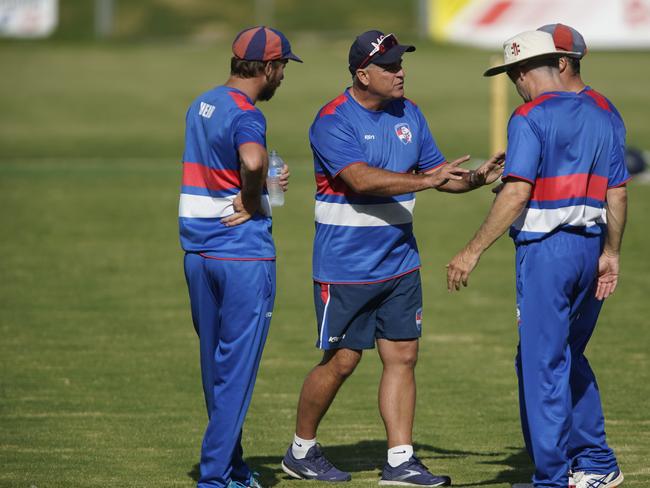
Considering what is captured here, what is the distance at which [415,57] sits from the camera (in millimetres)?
36000

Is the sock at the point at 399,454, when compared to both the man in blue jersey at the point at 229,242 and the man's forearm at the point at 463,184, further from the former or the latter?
the man's forearm at the point at 463,184

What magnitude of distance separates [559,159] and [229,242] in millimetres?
1717

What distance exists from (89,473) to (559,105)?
328cm

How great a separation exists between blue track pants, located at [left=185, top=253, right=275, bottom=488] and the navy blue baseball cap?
1.32 metres

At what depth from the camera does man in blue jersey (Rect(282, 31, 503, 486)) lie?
737 centimetres

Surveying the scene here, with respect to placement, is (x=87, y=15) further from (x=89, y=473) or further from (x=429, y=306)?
(x=89, y=473)

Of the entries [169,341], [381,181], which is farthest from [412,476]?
[169,341]

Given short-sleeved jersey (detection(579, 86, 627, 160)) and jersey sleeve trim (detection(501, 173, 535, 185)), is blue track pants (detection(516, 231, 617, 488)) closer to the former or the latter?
jersey sleeve trim (detection(501, 173, 535, 185))

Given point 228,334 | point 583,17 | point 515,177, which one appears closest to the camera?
point 515,177

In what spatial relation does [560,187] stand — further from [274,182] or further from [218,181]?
[218,181]

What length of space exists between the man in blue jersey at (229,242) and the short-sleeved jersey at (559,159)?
1.31 meters

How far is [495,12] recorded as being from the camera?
31.9 meters

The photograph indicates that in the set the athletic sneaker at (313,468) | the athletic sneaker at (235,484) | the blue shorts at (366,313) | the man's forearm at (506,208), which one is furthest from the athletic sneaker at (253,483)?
the man's forearm at (506,208)

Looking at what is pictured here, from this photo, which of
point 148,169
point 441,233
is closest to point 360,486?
point 441,233
